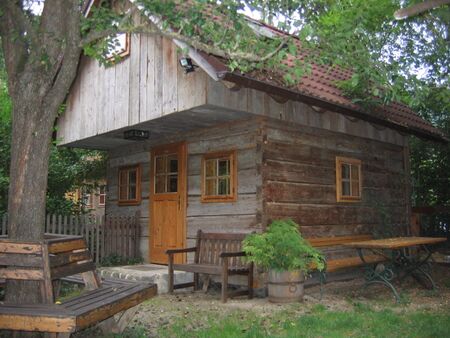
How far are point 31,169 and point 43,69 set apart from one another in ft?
3.46

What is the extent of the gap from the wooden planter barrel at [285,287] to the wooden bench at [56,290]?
8.47ft

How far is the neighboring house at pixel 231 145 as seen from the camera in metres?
8.14

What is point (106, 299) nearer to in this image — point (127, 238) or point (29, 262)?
point (29, 262)

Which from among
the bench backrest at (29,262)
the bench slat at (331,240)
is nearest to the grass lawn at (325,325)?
the bench backrest at (29,262)

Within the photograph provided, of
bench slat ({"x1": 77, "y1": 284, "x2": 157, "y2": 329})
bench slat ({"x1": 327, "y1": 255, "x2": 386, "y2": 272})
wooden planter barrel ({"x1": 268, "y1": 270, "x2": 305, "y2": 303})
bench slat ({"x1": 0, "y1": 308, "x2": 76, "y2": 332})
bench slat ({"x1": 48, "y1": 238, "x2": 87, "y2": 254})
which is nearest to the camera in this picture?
bench slat ({"x1": 0, "y1": 308, "x2": 76, "y2": 332})

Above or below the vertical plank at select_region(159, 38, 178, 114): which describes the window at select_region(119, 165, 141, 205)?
below

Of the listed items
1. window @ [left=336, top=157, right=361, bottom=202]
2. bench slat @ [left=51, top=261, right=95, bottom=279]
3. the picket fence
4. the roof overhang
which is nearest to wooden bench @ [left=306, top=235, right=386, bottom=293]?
window @ [left=336, top=157, right=361, bottom=202]

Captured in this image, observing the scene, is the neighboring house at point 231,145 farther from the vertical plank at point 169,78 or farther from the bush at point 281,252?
the bush at point 281,252

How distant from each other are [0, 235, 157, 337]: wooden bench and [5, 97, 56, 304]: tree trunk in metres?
0.41

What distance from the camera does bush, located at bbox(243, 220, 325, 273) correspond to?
285 inches

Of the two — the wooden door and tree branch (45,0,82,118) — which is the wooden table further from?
tree branch (45,0,82,118)

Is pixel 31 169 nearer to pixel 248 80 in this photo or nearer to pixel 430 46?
pixel 248 80

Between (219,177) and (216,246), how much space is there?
129cm

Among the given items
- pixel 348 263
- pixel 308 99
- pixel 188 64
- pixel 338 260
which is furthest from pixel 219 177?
pixel 348 263
